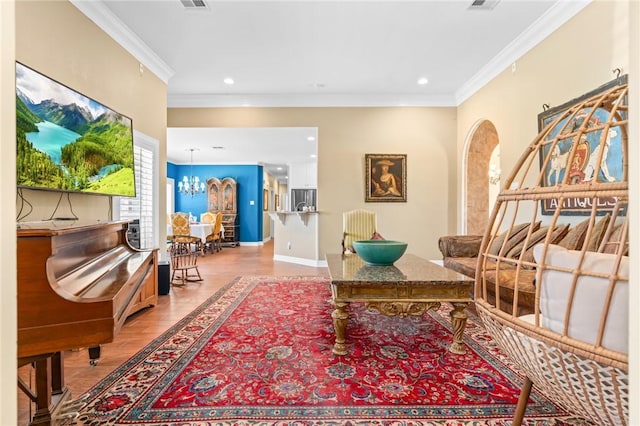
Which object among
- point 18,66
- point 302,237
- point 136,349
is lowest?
point 136,349

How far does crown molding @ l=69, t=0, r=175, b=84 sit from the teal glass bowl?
10.8 ft

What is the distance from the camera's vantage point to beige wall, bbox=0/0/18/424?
22.7 inches

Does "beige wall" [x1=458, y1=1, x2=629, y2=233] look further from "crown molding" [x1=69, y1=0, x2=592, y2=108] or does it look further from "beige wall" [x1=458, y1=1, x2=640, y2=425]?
"crown molding" [x1=69, y1=0, x2=592, y2=108]

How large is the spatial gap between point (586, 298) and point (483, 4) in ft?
11.1

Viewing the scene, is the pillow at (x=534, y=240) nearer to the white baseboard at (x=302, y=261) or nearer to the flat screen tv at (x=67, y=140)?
the white baseboard at (x=302, y=261)

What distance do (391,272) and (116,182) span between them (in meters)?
2.83

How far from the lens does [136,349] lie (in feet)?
7.68

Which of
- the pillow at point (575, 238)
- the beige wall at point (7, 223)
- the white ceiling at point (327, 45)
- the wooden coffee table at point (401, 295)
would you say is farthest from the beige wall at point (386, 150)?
the beige wall at point (7, 223)

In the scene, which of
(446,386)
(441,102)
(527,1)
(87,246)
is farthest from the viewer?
(441,102)

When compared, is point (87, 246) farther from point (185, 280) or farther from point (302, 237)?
point (302, 237)

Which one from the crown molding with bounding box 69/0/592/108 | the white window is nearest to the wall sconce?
the crown molding with bounding box 69/0/592/108

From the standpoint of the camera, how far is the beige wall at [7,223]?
0.58 m

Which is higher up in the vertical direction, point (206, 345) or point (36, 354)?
point (36, 354)

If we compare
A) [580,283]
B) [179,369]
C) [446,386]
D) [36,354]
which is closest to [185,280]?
[179,369]
